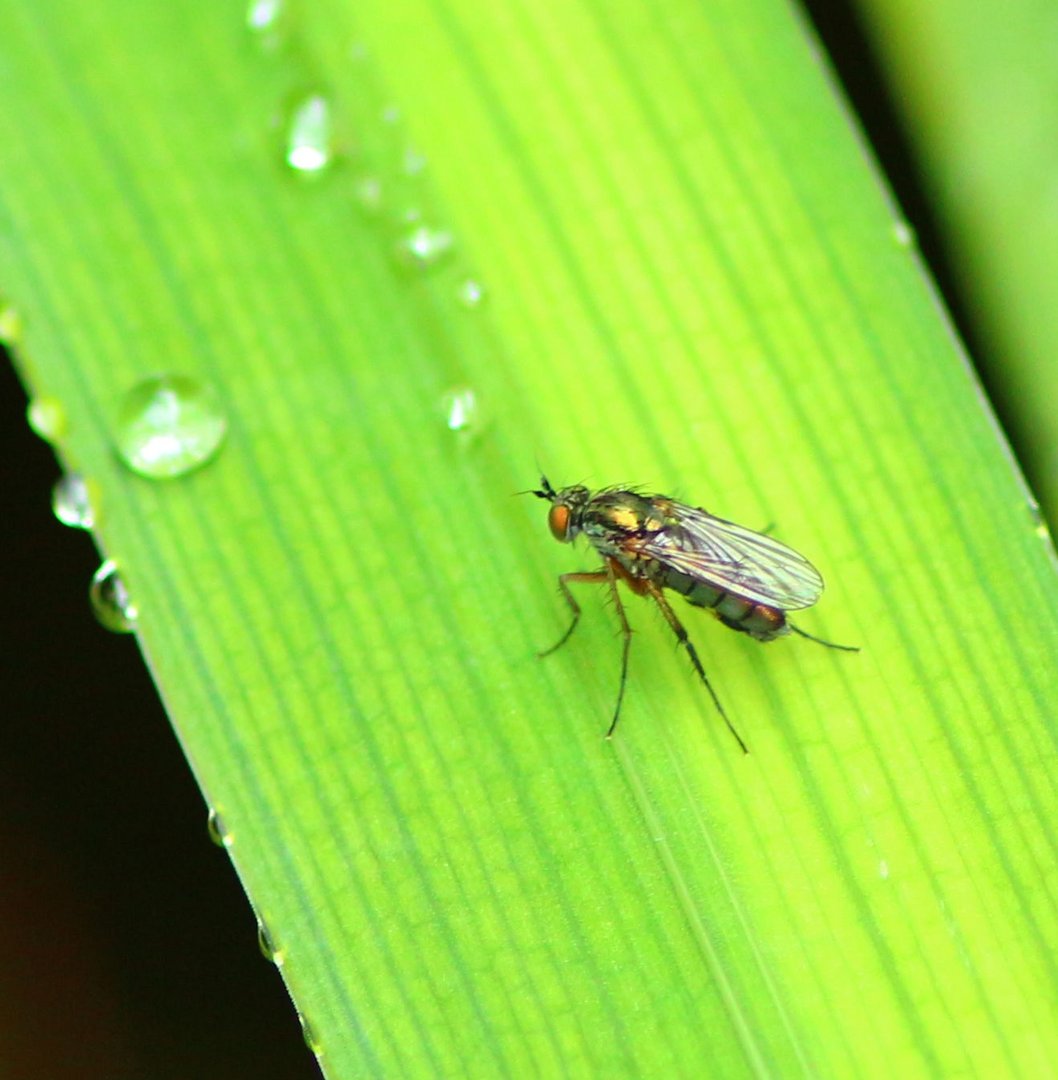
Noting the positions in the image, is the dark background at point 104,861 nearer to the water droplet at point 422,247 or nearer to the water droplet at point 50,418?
the water droplet at point 50,418

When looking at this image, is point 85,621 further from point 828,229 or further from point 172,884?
point 828,229

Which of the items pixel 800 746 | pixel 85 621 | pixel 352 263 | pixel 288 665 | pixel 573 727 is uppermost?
pixel 352 263

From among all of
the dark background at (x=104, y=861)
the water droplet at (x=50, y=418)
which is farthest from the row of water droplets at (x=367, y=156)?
the dark background at (x=104, y=861)

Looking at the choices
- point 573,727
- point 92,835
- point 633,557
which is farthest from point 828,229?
point 92,835

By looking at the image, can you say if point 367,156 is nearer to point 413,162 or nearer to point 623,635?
point 413,162

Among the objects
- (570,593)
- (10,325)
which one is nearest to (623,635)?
(570,593)

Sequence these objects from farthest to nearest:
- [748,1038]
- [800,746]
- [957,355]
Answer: [957,355], [800,746], [748,1038]
